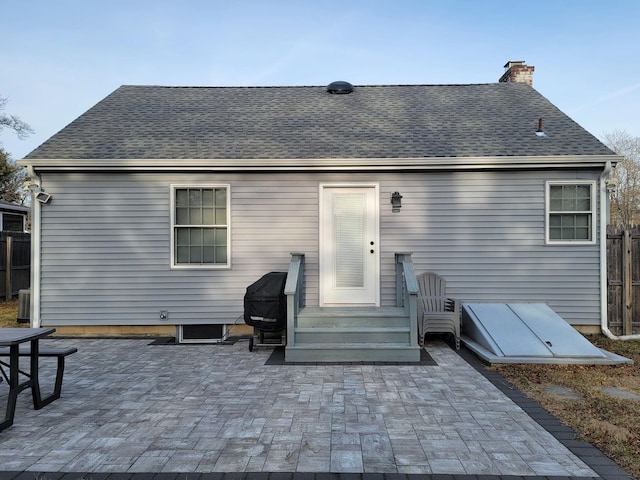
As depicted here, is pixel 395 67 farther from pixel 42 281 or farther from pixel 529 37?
pixel 42 281

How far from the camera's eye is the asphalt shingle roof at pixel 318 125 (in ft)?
22.3

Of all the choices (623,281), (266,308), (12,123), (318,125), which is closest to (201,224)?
(266,308)

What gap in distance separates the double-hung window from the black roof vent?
4922 mm

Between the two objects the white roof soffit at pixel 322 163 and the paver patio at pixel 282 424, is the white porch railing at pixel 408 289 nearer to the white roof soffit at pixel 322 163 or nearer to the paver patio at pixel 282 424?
the paver patio at pixel 282 424

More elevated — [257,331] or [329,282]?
[329,282]

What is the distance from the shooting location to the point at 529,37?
424 inches

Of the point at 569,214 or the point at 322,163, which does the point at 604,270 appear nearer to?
the point at 569,214

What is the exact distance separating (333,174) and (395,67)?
356 inches

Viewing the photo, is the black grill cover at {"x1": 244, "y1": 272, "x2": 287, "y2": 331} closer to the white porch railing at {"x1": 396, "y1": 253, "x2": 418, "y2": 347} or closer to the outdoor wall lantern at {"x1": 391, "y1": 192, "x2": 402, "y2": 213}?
the white porch railing at {"x1": 396, "y1": 253, "x2": 418, "y2": 347}

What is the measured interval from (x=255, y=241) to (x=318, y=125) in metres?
2.72

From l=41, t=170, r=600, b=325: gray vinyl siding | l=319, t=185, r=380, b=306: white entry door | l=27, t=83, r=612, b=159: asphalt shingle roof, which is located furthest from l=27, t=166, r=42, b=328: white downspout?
l=319, t=185, r=380, b=306: white entry door

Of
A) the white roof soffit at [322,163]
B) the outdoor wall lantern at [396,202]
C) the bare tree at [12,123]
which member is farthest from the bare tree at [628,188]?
the bare tree at [12,123]

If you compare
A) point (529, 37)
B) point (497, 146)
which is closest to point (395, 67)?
point (529, 37)

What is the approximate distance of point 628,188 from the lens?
2170 cm
